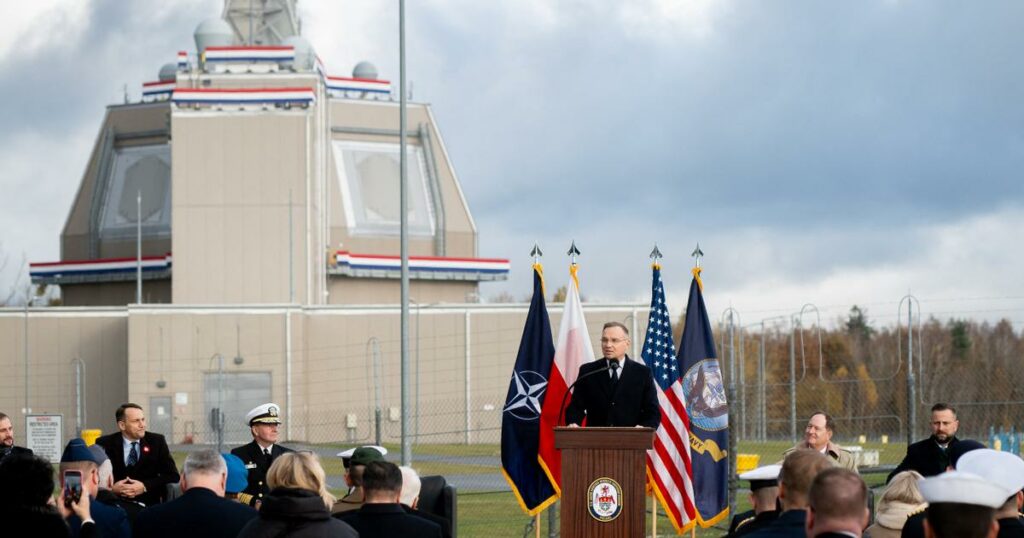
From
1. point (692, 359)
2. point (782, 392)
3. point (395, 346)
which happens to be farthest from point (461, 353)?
point (692, 359)

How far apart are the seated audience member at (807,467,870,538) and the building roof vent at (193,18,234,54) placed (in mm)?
56987

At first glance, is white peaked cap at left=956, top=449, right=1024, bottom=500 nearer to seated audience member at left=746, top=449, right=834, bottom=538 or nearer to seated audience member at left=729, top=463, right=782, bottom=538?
seated audience member at left=746, top=449, right=834, bottom=538

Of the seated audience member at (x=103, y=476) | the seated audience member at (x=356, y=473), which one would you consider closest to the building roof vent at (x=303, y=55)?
the seated audience member at (x=103, y=476)

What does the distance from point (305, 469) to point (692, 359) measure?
367 inches

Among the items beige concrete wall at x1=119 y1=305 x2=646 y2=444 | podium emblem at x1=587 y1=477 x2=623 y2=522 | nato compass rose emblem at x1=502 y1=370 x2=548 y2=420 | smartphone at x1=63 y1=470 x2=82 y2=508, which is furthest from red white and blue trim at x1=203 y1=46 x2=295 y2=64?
smartphone at x1=63 y1=470 x2=82 y2=508

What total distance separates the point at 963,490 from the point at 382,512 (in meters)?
3.65

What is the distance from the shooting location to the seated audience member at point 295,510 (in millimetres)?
7559

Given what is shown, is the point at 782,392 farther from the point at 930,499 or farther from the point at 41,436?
the point at 930,499

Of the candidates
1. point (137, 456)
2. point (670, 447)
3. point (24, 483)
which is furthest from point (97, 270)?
point (24, 483)

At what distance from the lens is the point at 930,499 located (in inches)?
207

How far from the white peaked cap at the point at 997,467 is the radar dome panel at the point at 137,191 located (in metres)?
53.8

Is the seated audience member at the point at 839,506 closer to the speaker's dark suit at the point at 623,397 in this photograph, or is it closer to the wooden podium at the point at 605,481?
the wooden podium at the point at 605,481

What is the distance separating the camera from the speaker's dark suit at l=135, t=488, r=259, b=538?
809 cm

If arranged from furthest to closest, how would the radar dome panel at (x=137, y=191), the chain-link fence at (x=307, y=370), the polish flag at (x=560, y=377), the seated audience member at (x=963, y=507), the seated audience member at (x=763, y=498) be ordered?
the radar dome panel at (x=137, y=191), the chain-link fence at (x=307, y=370), the polish flag at (x=560, y=377), the seated audience member at (x=763, y=498), the seated audience member at (x=963, y=507)
